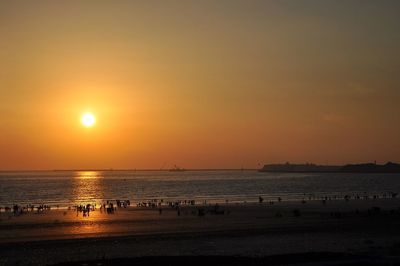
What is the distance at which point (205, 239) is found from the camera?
39.2 m

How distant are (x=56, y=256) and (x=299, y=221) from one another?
1095 inches

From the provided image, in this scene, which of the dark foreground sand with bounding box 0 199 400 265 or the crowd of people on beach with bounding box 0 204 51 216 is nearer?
the dark foreground sand with bounding box 0 199 400 265

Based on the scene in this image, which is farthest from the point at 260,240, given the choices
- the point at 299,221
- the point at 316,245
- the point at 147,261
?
the point at 299,221

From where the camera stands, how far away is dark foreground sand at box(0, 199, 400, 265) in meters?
27.9

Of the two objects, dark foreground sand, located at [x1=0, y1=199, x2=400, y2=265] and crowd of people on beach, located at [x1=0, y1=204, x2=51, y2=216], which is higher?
crowd of people on beach, located at [x1=0, y1=204, x2=51, y2=216]

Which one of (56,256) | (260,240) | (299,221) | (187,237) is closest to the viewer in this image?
(56,256)

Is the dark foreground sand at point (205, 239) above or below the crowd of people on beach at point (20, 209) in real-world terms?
below

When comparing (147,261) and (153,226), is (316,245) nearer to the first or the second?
(147,261)

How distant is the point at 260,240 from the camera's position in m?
38.1

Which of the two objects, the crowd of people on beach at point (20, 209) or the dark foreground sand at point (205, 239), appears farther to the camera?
the crowd of people on beach at point (20, 209)

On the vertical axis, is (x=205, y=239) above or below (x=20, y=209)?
below

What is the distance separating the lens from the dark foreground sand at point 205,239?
2789cm

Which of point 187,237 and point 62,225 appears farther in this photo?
point 62,225

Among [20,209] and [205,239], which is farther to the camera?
[20,209]
